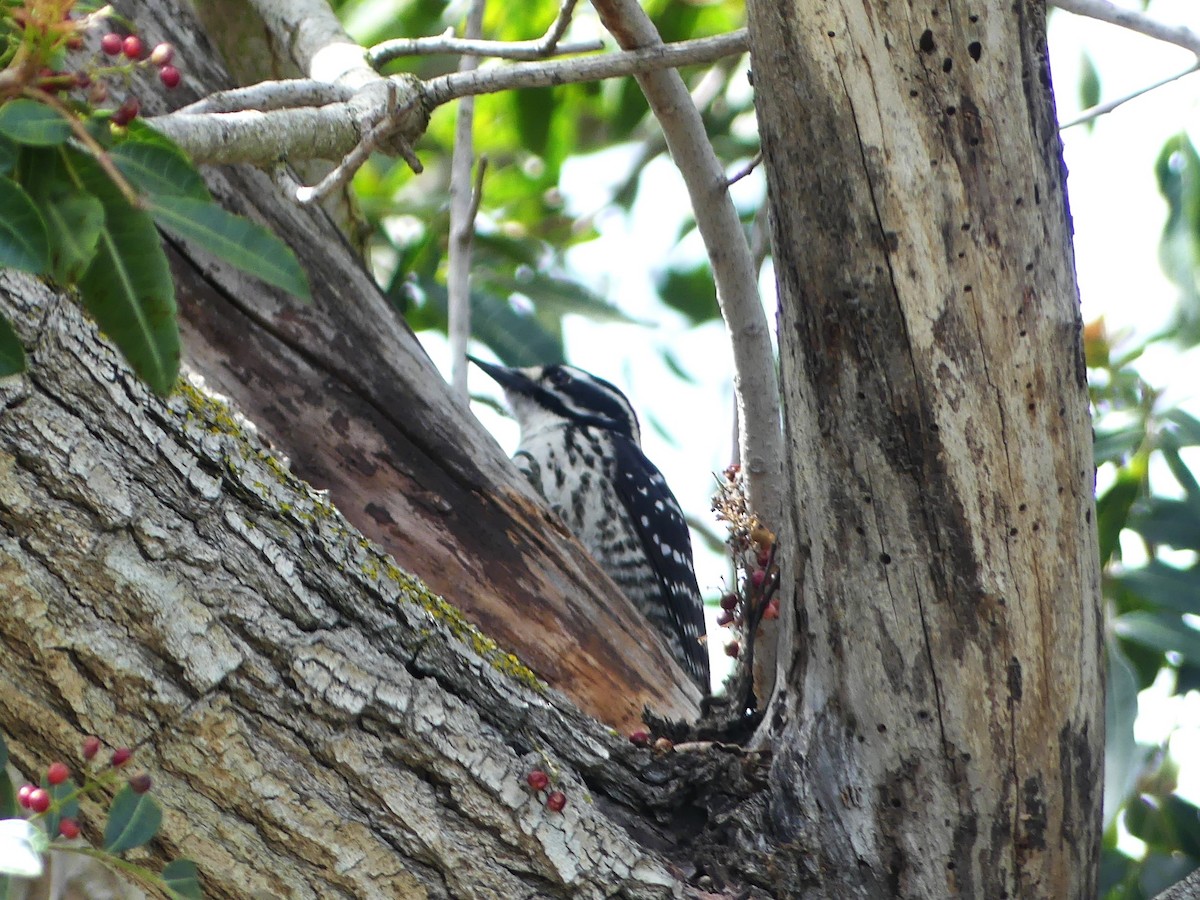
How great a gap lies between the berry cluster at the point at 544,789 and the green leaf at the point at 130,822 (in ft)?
1.69

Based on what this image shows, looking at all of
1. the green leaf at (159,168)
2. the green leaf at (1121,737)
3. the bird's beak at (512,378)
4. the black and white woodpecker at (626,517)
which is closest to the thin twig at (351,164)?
the green leaf at (159,168)

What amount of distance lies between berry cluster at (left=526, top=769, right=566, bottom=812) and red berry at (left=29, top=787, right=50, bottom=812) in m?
0.64

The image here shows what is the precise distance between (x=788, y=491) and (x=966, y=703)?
0.39m

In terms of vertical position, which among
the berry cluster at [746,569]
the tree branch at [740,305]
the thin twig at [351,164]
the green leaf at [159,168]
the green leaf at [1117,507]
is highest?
the green leaf at [1117,507]

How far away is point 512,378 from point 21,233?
12.0 feet

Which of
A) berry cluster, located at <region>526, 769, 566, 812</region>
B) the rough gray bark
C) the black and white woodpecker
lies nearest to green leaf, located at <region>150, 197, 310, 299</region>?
the rough gray bark

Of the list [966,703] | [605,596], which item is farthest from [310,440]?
[966,703]

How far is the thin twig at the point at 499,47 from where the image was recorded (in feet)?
7.20

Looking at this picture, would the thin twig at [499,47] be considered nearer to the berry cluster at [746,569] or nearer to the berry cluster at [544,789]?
the berry cluster at [746,569]

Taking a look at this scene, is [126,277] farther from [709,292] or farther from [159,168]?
[709,292]

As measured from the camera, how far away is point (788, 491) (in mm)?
1879

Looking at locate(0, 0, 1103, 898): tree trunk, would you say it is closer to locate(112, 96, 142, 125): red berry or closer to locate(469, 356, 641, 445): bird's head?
locate(112, 96, 142, 125): red berry

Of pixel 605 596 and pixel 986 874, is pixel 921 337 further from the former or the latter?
pixel 605 596

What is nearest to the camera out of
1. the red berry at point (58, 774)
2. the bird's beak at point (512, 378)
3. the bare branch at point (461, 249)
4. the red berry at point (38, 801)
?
the red berry at point (38, 801)
